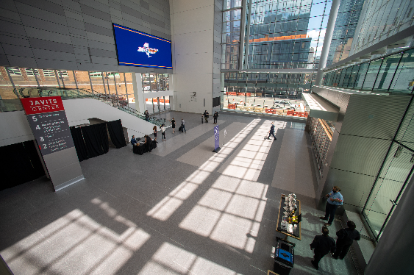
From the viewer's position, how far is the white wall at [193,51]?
17547 mm

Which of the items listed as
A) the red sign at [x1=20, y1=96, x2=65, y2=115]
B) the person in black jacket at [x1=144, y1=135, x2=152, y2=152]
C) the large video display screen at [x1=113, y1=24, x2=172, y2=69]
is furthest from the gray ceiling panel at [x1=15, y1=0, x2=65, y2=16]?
the person in black jacket at [x1=144, y1=135, x2=152, y2=152]

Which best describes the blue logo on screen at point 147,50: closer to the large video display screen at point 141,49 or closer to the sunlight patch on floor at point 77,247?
the large video display screen at point 141,49

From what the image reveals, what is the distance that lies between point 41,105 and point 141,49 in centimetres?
1251

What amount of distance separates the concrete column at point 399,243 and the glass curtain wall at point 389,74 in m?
2.64

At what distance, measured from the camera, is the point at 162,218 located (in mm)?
5270

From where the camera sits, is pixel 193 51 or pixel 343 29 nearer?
pixel 343 29

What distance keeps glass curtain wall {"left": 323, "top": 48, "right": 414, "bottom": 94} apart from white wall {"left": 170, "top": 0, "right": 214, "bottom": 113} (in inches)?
592

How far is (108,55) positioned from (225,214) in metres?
15.3

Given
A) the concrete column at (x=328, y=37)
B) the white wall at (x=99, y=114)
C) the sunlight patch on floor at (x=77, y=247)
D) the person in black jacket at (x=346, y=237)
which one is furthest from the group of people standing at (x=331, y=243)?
the concrete column at (x=328, y=37)

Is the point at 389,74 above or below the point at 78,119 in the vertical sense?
above

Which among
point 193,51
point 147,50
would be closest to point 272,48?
point 193,51

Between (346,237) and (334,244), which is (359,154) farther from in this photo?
(334,244)

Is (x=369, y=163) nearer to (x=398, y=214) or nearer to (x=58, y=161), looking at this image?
(x=398, y=214)

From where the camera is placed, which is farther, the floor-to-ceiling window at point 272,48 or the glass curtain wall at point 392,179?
the floor-to-ceiling window at point 272,48
